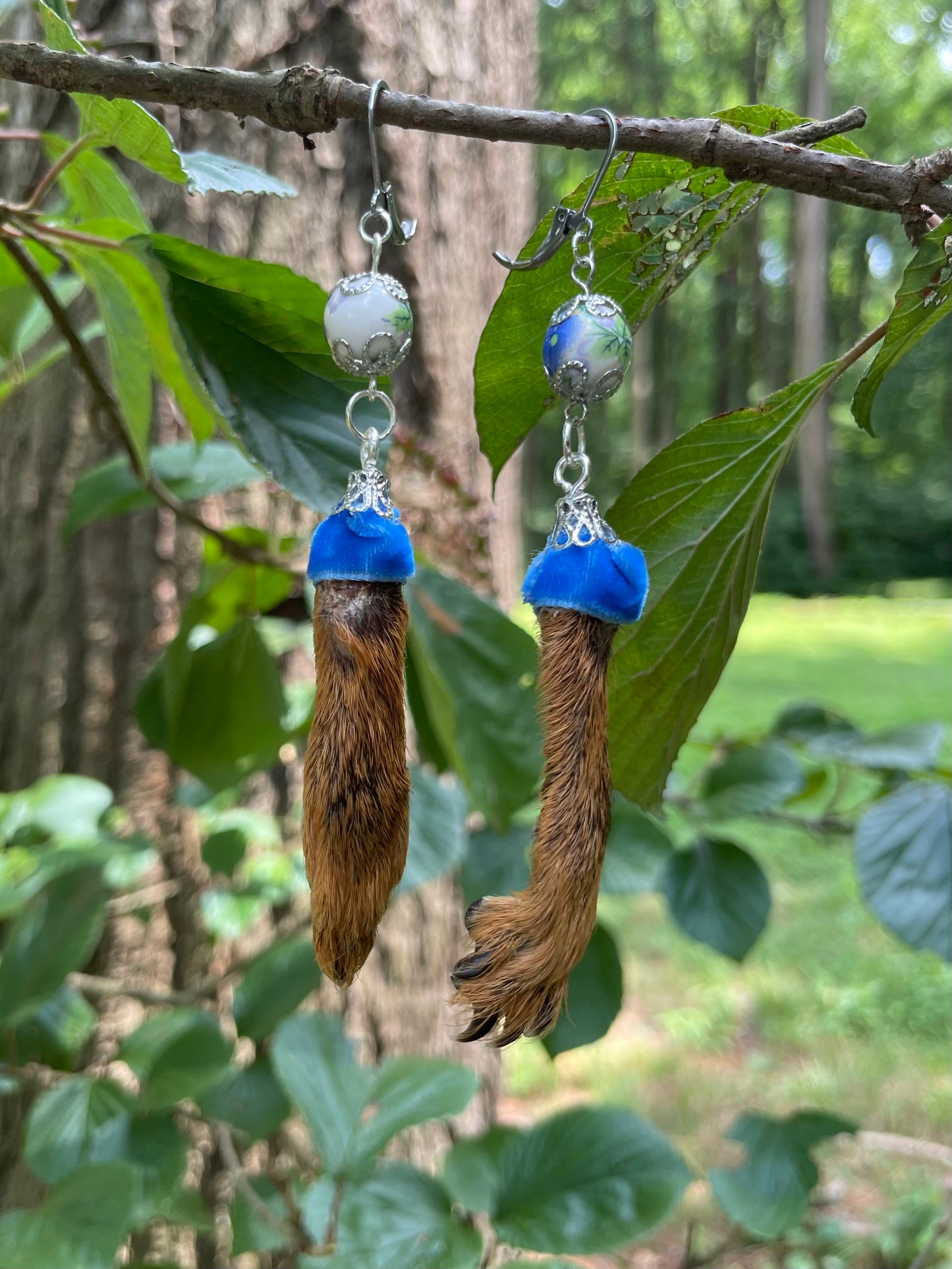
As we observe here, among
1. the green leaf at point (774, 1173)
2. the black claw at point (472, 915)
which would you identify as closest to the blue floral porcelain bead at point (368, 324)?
the black claw at point (472, 915)

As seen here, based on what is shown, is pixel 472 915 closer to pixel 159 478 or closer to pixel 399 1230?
pixel 399 1230

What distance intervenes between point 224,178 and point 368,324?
146 mm

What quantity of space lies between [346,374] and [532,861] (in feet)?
0.85

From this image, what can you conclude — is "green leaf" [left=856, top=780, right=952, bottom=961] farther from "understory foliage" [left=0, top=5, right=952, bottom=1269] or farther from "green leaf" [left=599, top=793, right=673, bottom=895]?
"green leaf" [left=599, top=793, right=673, bottom=895]

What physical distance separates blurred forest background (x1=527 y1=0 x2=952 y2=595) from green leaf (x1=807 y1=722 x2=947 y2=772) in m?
7.54

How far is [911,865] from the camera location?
825 mm

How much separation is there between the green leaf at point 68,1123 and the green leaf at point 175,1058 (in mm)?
30

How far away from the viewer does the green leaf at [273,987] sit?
0.87 m

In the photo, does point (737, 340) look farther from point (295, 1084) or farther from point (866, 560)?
point (295, 1084)

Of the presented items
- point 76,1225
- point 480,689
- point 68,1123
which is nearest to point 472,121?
point 480,689

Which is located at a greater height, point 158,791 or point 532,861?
point 532,861

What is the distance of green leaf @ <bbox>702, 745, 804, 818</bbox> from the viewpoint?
912mm

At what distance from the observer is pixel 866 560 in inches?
450

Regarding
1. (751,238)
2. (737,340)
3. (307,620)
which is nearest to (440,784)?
(307,620)
